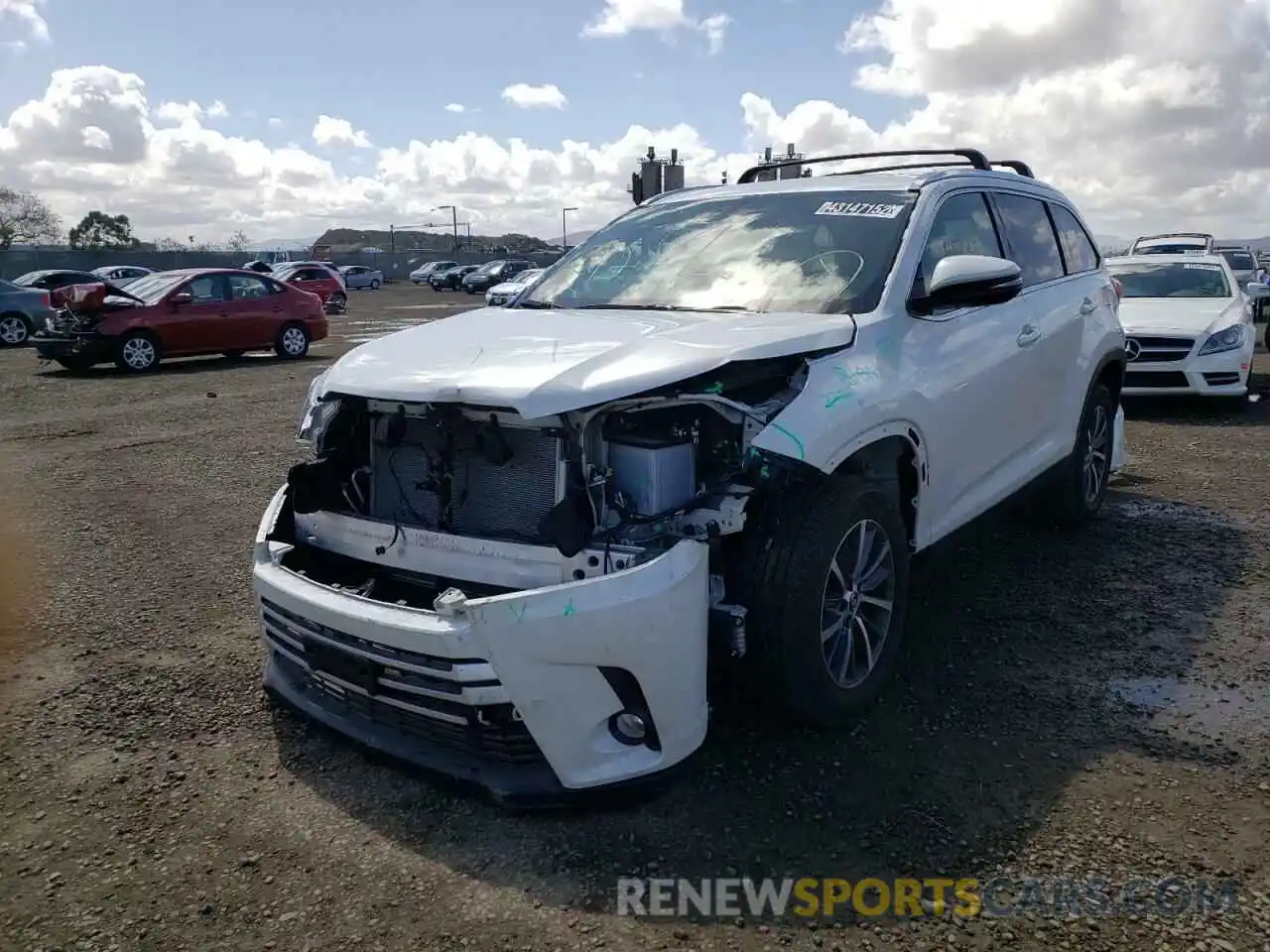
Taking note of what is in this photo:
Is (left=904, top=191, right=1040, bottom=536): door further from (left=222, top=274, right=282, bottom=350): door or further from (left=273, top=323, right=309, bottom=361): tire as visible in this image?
(left=273, top=323, right=309, bottom=361): tire

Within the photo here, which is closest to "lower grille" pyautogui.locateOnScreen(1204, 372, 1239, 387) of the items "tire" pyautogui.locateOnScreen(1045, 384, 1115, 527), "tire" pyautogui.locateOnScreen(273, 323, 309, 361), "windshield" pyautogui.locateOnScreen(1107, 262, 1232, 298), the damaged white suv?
"windshield" pyautogui.locateOnScreen(1107, 262, 1232, 298)

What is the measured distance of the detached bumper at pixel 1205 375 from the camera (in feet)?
31.4

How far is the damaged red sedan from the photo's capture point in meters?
14.3

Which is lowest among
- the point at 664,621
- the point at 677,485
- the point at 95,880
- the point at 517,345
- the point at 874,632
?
the point at 95,880

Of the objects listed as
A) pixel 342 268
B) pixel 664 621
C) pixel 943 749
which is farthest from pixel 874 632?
pixel 342 268

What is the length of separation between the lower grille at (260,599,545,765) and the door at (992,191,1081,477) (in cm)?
295

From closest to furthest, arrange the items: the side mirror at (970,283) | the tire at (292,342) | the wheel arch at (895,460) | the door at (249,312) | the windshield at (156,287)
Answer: the wheel arch at (895,460), the side mirror at (970,283), the windshield at (156,287), the door at (249,312), the tire at (292,342)

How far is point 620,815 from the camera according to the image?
2936 mm

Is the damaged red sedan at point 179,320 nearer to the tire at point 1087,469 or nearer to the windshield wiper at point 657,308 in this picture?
the windshield wiper at point 657,308

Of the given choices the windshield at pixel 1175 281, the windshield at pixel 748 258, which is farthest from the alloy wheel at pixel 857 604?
the windshield at pixel 1175 281

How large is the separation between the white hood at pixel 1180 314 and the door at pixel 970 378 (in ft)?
18.4

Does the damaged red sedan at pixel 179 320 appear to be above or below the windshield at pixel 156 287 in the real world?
below

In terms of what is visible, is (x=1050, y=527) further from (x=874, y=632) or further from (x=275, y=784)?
(x=275, y=784)

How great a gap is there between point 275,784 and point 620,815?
1.13 metres
